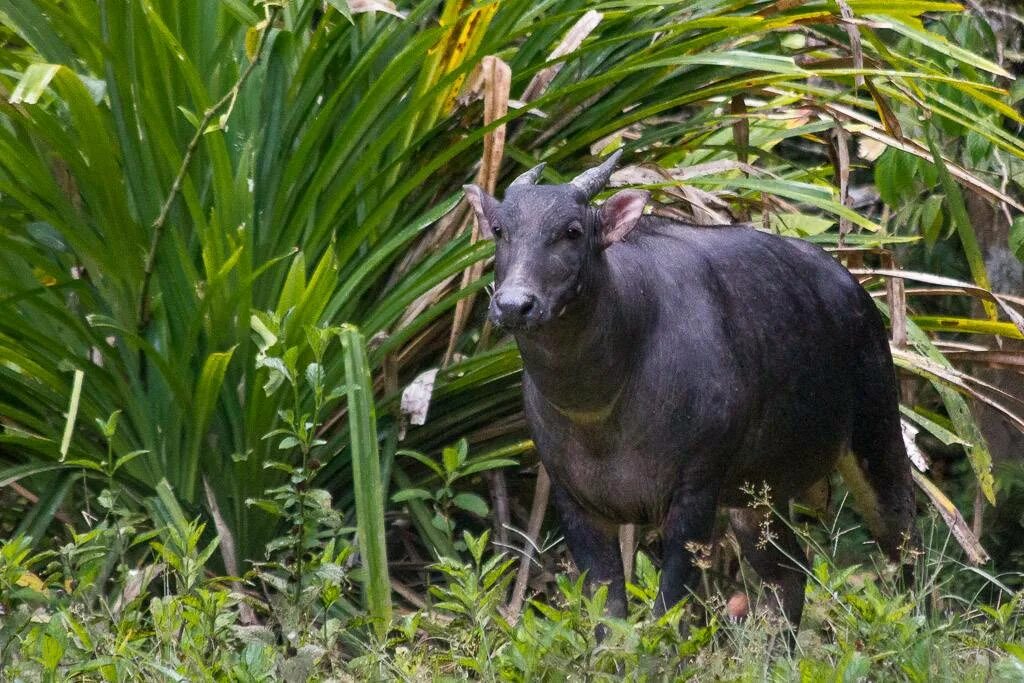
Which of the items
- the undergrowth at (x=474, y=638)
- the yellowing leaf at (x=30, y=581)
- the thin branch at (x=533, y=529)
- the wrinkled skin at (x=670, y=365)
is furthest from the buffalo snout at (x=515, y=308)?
the yellowing leaf at (x=30, y=581)

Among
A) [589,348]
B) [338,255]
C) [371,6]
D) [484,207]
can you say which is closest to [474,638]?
[589,348]

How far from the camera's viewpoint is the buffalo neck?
3725 mm

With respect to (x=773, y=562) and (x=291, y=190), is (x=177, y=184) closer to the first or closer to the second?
(x=291, y=190)

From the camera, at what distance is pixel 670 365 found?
3.93 m

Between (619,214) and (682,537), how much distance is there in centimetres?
79

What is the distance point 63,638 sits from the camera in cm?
348

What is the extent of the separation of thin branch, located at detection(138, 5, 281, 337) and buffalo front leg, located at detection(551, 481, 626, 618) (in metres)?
1.32

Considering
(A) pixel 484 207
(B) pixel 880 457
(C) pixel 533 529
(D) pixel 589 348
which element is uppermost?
(A) pixel 484 207

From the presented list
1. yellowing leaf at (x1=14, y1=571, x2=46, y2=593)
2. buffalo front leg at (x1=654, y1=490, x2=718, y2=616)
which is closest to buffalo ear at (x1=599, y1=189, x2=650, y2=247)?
buffalo front leg at (x1=654, y1=490, x2=718, y2=616)

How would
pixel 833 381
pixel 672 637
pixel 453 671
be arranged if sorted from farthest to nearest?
pixel 833 381 → pixel 453 671 → pixel 672 637

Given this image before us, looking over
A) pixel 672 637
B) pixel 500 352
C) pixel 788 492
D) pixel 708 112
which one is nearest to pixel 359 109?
pixel 500 352

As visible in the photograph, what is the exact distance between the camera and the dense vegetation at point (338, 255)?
4.44 meters

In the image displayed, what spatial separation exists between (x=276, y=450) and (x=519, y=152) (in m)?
1.18

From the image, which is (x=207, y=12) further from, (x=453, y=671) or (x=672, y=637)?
(x=672, y=637)
